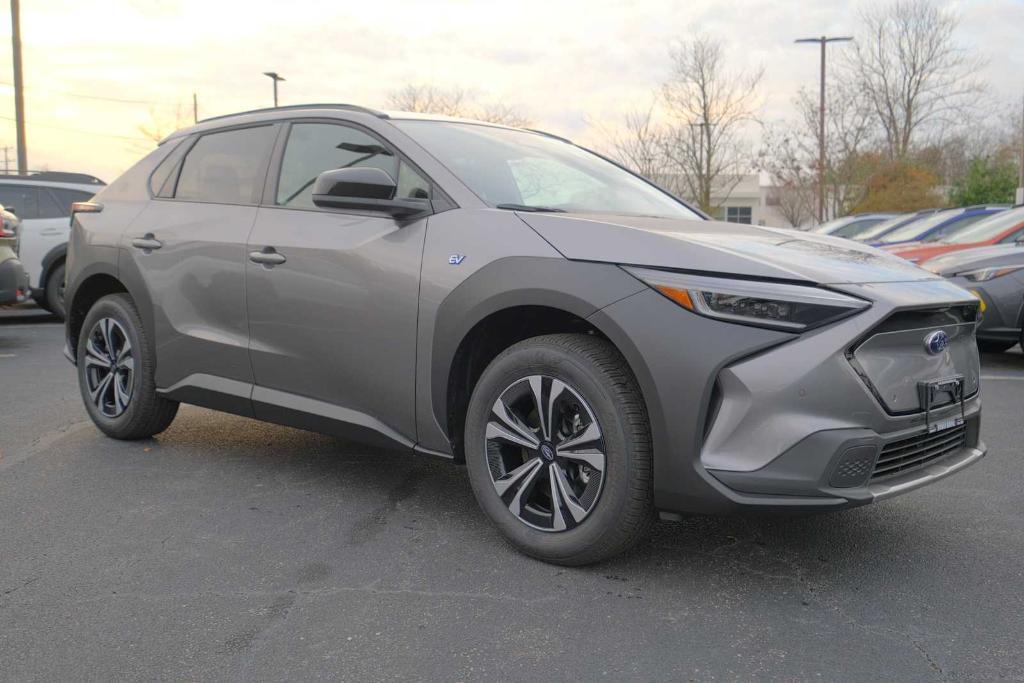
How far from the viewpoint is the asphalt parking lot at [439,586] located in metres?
2.57

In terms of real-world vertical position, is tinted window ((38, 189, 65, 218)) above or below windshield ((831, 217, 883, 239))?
below

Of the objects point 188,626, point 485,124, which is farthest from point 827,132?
point 188,626

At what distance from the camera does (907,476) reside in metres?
3.05

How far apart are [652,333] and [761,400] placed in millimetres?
386

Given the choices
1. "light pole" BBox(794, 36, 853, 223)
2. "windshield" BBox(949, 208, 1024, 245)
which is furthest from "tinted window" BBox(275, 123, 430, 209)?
"light pole" BBox(794, 36, 853, 223)

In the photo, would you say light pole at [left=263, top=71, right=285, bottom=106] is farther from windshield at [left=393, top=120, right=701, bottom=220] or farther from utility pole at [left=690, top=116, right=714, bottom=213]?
windshield at [left=393, top=120, right=701, bottom=220]

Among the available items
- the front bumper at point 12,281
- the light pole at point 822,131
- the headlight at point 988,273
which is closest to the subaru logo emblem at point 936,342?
the headlight at point 988,273

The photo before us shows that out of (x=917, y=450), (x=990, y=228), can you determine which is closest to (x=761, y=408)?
(x=917, y=450)

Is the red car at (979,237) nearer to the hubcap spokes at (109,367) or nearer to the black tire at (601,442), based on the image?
the black tire at (601,442)

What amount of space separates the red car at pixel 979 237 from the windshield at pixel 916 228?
78.2 inches

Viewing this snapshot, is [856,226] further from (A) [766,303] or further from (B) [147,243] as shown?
(A) [766,303]

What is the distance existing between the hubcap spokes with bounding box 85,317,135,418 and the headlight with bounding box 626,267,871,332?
10.6 feet

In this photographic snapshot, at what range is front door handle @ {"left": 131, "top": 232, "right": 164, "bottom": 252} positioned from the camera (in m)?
4.69

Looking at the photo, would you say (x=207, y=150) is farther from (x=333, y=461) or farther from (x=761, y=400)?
(x=761, y=400)
